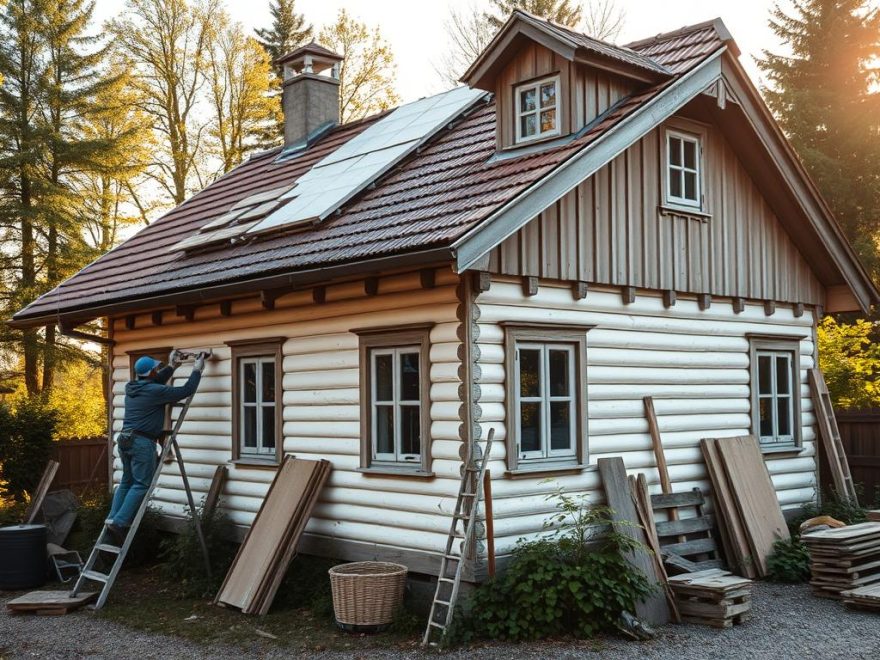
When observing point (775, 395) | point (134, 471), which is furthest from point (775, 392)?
point (134, 471)

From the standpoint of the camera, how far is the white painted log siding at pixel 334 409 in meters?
9.87

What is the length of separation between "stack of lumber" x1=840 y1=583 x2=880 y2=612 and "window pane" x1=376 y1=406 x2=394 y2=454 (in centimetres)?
492

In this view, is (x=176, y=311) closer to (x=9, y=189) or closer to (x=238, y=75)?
(x=9, y=189)

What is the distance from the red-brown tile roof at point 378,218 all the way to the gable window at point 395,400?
1026mm

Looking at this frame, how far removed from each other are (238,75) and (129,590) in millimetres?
22018

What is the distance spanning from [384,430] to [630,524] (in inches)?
109

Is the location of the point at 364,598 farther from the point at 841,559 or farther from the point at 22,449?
the point at 22,449

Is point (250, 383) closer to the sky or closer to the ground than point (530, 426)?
closer to the sky

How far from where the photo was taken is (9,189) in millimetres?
25844

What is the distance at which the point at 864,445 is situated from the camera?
15.3 metres

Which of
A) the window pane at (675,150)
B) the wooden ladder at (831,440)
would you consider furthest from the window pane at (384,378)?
the wooden ladder at (831,440)

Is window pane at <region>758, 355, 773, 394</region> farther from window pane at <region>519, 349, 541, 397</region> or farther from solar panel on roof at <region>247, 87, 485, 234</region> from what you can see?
solar panel on roof at <region>247, 87, 485, 234</region>

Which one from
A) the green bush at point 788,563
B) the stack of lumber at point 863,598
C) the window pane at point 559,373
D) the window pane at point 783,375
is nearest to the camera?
the stack of lumber at point 863,598

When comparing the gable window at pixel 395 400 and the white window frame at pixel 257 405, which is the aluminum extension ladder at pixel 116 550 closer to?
the white window frame at pixel 257 405
